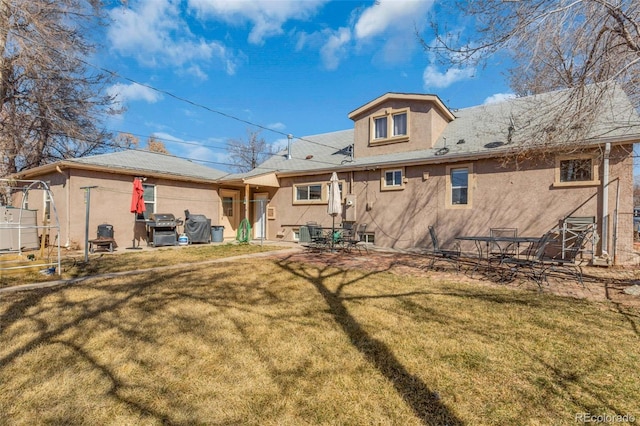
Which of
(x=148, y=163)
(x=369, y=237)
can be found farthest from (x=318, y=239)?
(x=148, y=163)

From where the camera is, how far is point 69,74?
42.6 feet

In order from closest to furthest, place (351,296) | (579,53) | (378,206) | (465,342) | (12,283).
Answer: (465,342) < (351,296) < (12,283) < (579,53) < (378,206)

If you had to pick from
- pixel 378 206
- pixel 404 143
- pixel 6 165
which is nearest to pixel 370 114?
pixel 404 143

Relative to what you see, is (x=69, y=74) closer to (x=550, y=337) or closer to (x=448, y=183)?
(x=448, y=183)

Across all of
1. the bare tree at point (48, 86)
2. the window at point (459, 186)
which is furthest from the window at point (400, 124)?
the bare tree at point (48, 86)

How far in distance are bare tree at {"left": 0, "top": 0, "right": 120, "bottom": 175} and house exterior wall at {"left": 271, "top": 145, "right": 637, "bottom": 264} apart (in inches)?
410

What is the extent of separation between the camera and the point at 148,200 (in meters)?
12.5

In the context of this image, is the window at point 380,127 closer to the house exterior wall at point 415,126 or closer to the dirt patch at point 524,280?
the house exterior wall at point 415,126

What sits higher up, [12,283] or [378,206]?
[378,206]

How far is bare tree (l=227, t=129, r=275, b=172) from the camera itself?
117 feet

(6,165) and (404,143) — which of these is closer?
(404,143)

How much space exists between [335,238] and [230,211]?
7.29 meters

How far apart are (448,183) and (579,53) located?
5222 millimetres

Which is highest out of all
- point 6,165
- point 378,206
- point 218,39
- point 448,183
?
point 218,39
